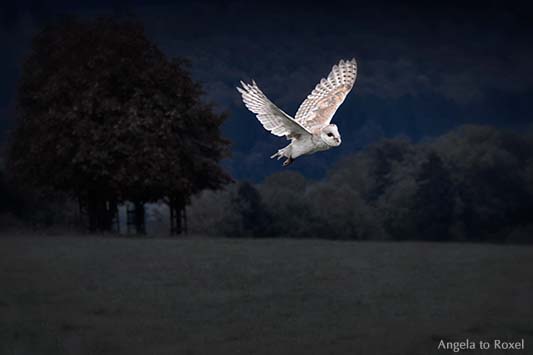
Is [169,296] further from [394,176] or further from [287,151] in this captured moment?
[394,176]

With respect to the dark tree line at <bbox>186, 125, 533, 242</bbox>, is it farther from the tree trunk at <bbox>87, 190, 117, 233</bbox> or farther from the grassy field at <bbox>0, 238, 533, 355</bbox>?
the grassy field at <bbox>0, 238, 533, 355</bbox>

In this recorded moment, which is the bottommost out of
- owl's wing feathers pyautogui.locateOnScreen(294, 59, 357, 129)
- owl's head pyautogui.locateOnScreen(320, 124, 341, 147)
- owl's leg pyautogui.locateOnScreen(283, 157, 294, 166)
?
owl's leg pyautogui.locateOnScreen(283, 157, 294, 166)

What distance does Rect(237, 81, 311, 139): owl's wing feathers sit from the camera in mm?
13930

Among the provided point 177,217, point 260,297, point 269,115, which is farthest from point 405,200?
point 269,115

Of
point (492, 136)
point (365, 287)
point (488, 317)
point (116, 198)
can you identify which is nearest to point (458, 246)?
point (365, 287)

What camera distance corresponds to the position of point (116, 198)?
37125 millimetres

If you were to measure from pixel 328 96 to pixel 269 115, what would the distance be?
126 inches

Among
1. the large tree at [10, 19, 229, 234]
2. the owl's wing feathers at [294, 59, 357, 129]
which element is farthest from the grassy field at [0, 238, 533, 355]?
the large tree at [10, 19, 229, 234]

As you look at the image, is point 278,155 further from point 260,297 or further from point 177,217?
point 177,217

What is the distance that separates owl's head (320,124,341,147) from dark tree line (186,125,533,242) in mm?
25640

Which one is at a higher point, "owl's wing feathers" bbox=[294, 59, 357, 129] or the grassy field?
"owl's wing feathers" bbox=[294, 59, 357, 129]

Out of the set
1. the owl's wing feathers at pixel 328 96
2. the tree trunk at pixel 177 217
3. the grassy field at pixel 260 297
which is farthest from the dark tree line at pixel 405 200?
the owl's wing feathers at pixel 328 96

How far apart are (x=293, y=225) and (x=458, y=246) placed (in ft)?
49.3

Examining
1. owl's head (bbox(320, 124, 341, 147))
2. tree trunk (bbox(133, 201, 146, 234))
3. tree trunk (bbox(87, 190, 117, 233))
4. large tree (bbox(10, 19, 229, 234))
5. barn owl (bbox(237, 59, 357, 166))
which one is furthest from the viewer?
tree trunk (bbox(133, 201, 146, 234))
